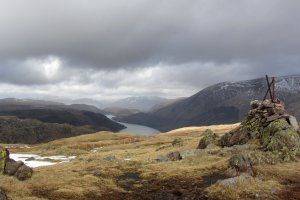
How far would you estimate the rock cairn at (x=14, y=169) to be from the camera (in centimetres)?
3167

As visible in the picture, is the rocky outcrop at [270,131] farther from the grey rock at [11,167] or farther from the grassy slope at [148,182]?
the grey rock at [11,167]

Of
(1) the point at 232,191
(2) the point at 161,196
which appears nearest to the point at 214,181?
(1) the point at 232,191

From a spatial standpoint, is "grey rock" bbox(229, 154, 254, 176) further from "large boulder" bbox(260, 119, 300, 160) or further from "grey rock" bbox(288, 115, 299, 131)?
"grey rock" bbox(288, 115, 299, 131)

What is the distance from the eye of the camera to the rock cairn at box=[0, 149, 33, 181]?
3167 cm

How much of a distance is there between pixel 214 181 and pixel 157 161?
1333cm

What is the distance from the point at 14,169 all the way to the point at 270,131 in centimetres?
2890

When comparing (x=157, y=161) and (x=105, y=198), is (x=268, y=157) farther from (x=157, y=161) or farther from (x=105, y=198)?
(x=105, y=198)

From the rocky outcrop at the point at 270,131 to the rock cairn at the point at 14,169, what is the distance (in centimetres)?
2512

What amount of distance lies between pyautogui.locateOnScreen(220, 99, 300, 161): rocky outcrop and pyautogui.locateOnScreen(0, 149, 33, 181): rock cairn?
25.1 m

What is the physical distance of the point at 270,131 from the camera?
41.6m

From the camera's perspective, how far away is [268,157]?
35.5 meters

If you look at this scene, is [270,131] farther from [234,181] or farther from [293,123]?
[234,181]

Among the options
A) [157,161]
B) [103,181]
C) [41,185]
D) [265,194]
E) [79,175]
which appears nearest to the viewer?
[265,194]

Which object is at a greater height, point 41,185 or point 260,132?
point 260,132
